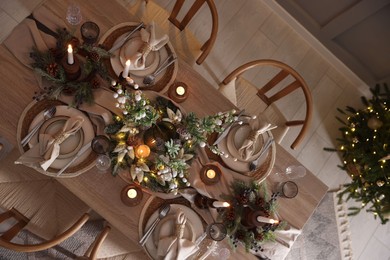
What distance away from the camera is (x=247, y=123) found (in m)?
2.10

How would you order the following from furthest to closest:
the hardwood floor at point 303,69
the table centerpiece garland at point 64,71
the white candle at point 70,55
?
the hardwood floor at point 303,69
the table centerpiece garland at point 64,71
the white candle at point 70,55

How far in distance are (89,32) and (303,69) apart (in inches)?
89.4

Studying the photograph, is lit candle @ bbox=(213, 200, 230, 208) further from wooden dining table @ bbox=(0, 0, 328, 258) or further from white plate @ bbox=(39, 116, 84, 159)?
white plate @ bbox=(39, 116, 84, 159)

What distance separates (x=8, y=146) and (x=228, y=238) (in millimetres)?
1737

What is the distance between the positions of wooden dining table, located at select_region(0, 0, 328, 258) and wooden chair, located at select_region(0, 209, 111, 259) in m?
0.17

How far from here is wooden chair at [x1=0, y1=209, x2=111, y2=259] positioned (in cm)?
177

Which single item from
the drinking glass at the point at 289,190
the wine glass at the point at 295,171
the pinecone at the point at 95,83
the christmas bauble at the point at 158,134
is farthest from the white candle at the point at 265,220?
the pinecone at the point at 95,83

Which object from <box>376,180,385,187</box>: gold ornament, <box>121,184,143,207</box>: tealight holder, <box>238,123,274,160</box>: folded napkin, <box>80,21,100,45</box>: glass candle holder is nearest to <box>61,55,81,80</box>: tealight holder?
<box>80,21,100,45</box>: glass candle holder

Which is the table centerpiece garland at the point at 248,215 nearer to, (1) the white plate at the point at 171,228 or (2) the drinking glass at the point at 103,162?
(1) the white plate at the point at 171,228

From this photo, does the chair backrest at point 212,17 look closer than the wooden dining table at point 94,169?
No

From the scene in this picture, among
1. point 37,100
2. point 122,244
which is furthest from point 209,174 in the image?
point 37,100

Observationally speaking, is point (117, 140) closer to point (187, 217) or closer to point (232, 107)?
point (187, 217)

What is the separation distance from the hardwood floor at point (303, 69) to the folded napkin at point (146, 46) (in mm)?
1220

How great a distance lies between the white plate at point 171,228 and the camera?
6.24 ft
